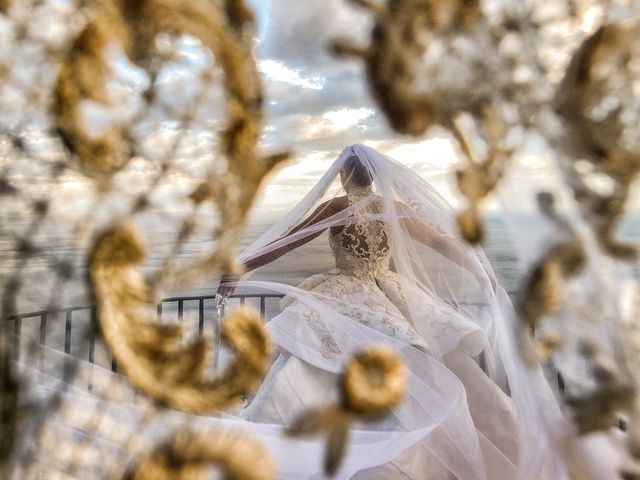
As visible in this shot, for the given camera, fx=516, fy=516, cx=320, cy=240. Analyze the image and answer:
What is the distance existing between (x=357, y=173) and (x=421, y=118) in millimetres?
2445

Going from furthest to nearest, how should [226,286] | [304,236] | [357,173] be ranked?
[357,173] < [304,236] < [226,286]

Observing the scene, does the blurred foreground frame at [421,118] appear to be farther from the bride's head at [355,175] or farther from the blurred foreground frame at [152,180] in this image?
the bride's head at [355,175]

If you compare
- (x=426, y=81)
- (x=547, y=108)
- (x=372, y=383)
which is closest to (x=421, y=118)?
(x=426, y=81)

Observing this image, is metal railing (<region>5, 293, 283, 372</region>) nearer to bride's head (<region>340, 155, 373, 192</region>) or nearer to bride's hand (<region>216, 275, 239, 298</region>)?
bride's hand (<region>216, 275, 239, 298</region>)

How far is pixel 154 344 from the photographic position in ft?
1.61

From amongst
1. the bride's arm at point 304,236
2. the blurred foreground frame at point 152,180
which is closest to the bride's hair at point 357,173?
the bride's arm at point 304,236

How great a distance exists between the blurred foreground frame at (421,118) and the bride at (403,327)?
1178mm

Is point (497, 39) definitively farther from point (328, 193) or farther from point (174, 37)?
point (328, 193)

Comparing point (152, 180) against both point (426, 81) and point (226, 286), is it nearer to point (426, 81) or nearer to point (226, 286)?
point (426, 81)

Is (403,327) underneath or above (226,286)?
underneath

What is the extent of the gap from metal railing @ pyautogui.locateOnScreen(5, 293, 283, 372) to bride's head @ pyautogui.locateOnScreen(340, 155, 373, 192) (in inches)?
35.7

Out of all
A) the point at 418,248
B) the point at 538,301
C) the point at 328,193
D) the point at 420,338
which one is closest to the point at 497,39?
the point at 538,301


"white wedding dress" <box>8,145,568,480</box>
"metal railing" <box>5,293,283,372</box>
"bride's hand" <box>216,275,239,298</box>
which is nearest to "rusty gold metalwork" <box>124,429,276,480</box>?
"metal railing" <box>5,293,283,372</box>

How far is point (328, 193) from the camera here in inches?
119
